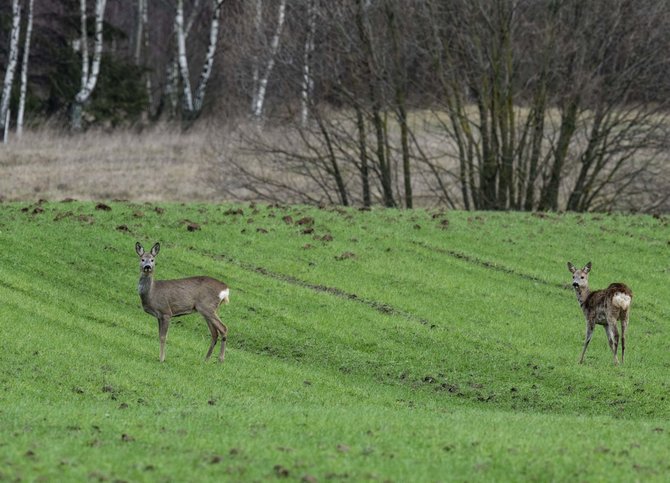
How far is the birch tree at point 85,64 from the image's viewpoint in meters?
51.4

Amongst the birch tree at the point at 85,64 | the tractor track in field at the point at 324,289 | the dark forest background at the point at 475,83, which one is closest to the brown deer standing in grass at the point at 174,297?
the tractor track in field at the point at 324,289

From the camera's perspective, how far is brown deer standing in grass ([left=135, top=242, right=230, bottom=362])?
58.0 feet

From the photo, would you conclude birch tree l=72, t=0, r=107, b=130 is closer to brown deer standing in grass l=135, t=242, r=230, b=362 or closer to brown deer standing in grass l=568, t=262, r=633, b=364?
brown deer standing in grass l=135, t=242, r=230, b=362

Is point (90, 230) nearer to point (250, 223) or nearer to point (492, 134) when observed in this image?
point (250, 223)

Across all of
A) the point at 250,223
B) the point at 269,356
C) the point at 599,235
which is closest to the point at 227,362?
the point at 269,356

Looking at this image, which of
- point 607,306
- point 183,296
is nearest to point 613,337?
point 607,306

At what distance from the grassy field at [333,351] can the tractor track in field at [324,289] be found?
9cm

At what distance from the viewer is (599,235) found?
3064cm

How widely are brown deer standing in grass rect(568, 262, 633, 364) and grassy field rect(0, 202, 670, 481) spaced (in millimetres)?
505

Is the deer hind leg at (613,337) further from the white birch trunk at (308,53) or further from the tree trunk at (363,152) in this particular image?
the white birch trunk at (308,53)

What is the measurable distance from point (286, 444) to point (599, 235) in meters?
20.4

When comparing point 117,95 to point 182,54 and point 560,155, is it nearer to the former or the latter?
point 182,54

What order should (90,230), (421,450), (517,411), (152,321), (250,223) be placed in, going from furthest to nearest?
(250,223) → (90,230) → (152,321) → (517,411) → (421,450)

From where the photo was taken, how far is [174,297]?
1769cm
